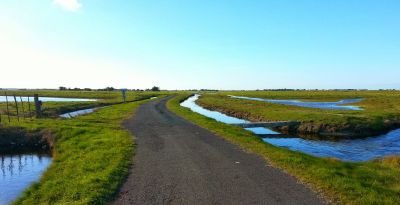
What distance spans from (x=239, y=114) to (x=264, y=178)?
41.2m

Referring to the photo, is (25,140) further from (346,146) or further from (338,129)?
(338,129)

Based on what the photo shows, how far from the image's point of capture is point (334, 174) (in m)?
13.1

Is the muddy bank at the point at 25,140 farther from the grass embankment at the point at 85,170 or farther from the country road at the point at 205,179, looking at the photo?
the country road at the point at 205,179

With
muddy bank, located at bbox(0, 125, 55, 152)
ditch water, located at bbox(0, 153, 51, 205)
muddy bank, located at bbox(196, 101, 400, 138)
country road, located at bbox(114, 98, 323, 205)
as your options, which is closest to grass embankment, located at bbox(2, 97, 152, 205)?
country road, located at bbox(114, 98, 323, 205)

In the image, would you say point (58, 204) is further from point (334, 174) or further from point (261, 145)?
point (261, 145)

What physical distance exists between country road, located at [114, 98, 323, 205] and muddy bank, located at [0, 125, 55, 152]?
921 centimetres

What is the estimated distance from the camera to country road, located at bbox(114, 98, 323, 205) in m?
10.5

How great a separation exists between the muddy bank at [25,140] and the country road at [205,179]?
30.2 ft

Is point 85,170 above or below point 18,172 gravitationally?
above

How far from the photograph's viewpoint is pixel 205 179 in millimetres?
12508

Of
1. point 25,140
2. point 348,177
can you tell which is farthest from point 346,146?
point 25,140

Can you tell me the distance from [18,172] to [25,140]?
8.22 m

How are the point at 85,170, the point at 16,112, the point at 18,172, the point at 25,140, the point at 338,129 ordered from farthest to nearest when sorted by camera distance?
1. the point at 16,112
2. the point at 338,129
3. the point at 25,140
4. the point at 18,172
5. the point at 85,170

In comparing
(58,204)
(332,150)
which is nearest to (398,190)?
(58,204)
